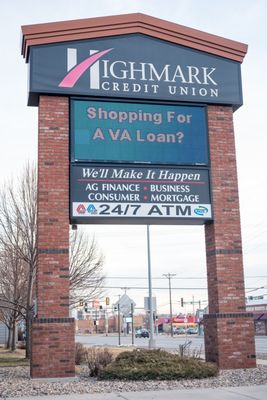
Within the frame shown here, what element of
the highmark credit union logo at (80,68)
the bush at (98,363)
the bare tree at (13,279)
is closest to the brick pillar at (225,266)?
the bush at (98,363)

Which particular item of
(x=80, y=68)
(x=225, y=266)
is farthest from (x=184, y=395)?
(x=80, y=68)

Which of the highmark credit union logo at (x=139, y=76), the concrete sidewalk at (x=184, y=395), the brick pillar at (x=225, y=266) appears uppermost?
the highmark credit union logo at (x=139, y=76)

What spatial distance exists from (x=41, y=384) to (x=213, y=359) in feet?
16.5

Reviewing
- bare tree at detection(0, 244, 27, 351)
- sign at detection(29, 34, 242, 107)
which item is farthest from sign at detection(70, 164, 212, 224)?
bare tree at detection(0, 244, 27, 351)

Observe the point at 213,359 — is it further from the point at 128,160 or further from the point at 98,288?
the point at 98,288

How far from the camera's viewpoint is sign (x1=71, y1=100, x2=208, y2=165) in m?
16.3

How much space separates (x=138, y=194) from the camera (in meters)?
16.4

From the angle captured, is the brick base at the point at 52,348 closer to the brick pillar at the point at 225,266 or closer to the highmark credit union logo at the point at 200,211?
the brick pillar at the point at 225,266

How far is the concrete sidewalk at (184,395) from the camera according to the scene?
11.2m

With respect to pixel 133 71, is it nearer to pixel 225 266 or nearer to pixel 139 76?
pixel 139 76

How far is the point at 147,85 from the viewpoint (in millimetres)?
17250

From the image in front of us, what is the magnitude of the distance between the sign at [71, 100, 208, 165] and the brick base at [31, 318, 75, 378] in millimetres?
4518

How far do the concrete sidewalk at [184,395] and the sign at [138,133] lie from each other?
671 cm

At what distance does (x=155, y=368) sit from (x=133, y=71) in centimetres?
847
